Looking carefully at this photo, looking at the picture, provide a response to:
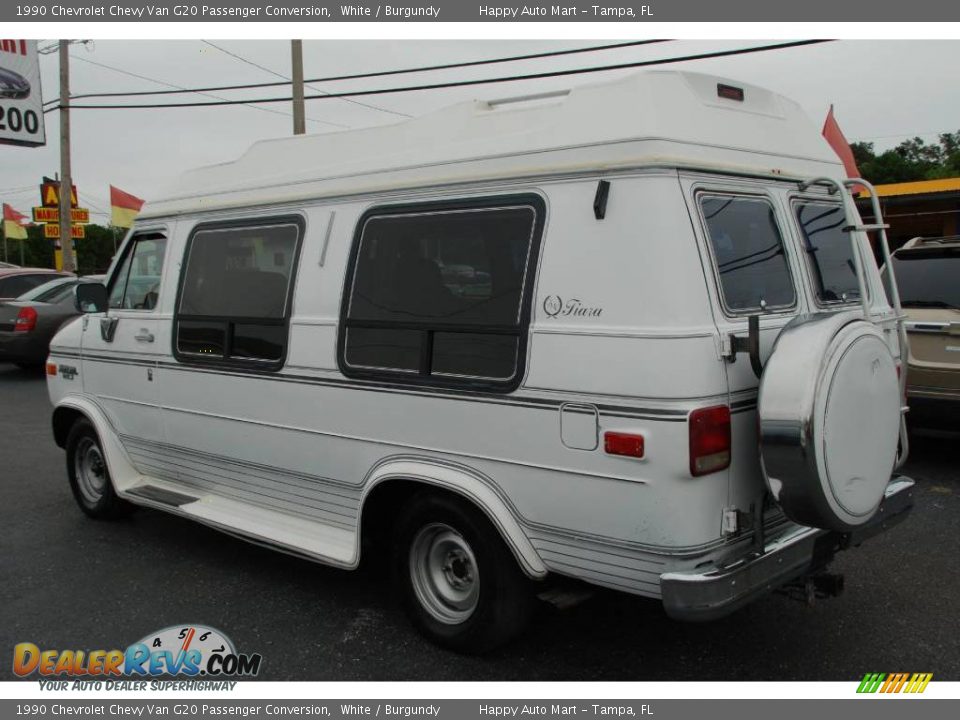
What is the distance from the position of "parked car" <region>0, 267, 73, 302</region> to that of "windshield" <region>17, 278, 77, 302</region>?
1.09 ft

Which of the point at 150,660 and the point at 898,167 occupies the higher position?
the point at 898,167

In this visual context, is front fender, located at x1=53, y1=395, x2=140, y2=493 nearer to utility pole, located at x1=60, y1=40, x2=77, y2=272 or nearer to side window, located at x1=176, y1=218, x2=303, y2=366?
side window, located at x1=176, y1=218, x2=303, y2=366

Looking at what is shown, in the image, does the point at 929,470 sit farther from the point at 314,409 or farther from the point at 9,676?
the point at 9,676

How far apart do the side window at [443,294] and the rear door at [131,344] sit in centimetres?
184

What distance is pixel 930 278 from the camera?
22.5 feet

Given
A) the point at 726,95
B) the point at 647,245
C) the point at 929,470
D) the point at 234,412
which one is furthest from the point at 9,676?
the point at 929,470

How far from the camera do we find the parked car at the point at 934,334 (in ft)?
21.3

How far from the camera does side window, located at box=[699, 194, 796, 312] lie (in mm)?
3406

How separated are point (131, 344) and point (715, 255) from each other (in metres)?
3.89

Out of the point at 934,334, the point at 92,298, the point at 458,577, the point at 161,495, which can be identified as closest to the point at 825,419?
the point at 458,577

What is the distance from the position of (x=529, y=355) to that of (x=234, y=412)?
2088mm

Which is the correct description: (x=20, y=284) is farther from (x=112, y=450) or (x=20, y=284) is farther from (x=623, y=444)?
(x=623, y=444)

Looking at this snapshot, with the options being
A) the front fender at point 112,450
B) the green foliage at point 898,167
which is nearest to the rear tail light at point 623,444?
the front fender at point 112,450

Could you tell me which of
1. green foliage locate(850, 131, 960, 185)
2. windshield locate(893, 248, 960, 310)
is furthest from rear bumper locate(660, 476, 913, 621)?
green foliage locate(850, 131, 960, 185)
